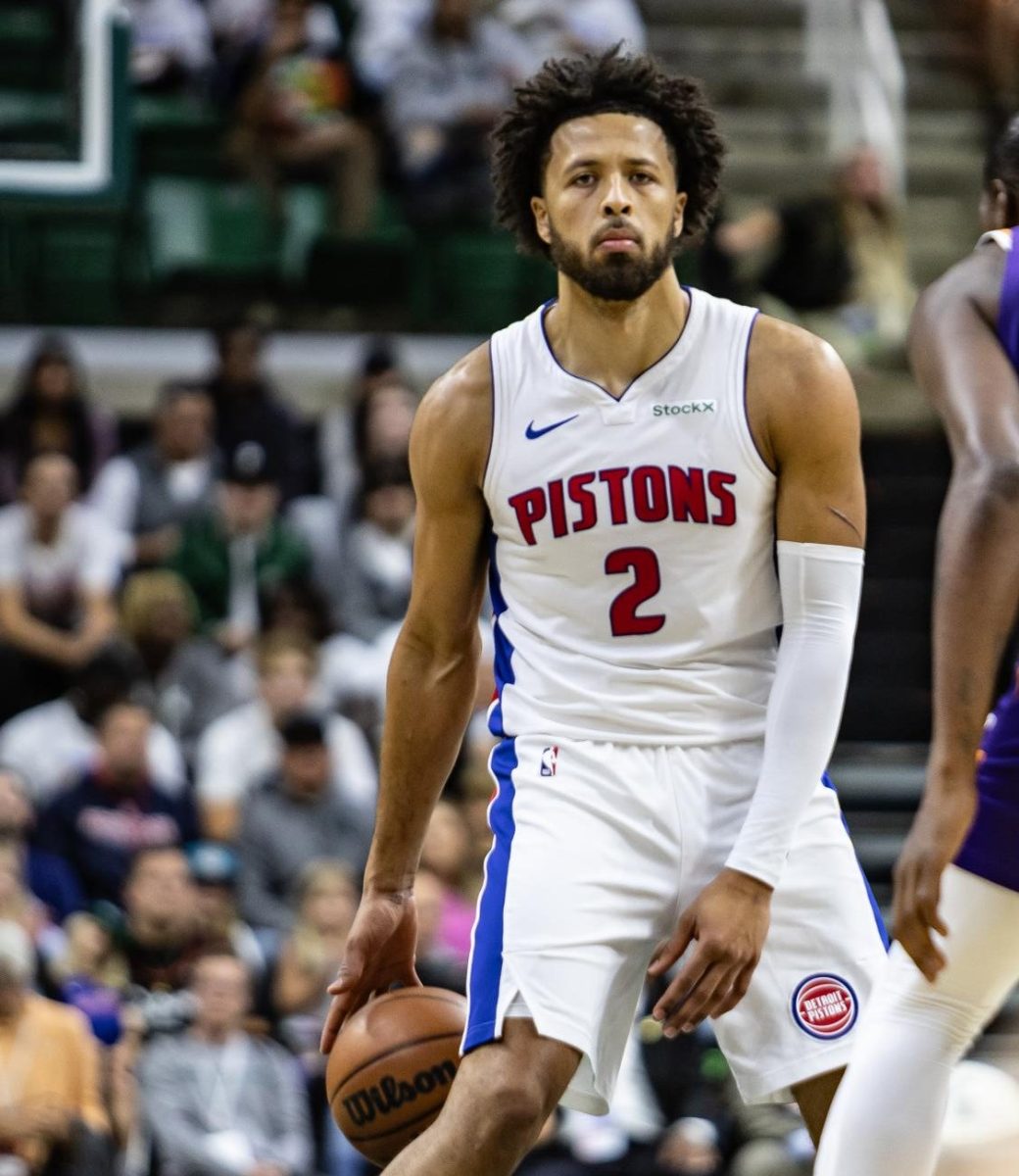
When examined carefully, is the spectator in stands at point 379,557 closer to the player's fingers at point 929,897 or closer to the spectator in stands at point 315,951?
the spectator in stands at point 315,951

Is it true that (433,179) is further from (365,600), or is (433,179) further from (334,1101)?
(334,1101)

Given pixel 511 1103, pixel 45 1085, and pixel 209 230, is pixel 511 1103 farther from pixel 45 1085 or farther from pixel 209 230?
pixel 209 230

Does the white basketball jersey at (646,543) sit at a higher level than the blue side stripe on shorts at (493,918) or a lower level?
higher

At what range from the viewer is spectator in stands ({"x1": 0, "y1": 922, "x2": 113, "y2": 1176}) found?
6836 mm

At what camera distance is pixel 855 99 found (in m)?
12.4

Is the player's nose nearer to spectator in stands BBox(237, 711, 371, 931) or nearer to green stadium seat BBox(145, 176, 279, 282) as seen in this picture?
spectator in stands BBox(237, 711, 371, 931)

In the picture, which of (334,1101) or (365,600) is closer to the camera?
(334,1101)

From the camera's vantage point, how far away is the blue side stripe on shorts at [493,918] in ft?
12.4

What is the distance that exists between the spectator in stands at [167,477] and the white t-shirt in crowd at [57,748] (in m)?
1.12

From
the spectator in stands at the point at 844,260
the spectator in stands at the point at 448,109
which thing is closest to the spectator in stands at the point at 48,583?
the spectator in stands at the point at 448,109

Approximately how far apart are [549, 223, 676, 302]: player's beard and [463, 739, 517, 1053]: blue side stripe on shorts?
798mm

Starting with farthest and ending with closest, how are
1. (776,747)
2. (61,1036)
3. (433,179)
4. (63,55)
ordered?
(433,179) → (63,55) → (61,1036) → (776,747)

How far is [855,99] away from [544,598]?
8.98 metres

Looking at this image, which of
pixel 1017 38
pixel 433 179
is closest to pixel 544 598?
pixel 433 179
